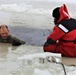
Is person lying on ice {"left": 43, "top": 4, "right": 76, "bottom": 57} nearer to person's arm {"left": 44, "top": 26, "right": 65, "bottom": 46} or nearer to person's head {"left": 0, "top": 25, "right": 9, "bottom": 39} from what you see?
person's arm {"left": 44, "top": 26, "right": 65, "bottom": 46}

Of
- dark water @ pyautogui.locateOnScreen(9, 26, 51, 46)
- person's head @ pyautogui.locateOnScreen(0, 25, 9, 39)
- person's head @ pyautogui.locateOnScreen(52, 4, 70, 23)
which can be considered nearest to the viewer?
person's head @ pyautogui.locateOnScreen(52, 4, 70, 23)

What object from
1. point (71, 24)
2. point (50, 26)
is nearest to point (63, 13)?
point (71, 24)

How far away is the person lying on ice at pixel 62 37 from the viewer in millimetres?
6043

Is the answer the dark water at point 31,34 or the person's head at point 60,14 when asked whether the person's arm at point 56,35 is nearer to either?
the person's head at point 60,14

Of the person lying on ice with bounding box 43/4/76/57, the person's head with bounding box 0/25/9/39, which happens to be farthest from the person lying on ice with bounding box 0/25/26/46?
the person lying on ice with bounding box 43/4/76/57

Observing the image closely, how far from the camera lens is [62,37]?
→ 611 cm

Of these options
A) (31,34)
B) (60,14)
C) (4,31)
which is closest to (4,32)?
(4,31)

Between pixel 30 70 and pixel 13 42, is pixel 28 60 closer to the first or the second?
pixel 30 70

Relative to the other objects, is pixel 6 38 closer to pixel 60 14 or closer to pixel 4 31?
pixel 4 31

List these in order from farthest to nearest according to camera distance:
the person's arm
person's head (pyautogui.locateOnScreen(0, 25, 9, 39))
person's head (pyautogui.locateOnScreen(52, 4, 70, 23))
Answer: person's head (pyautogui.locateOnScreen(0, 25, 9, 39)), person's head (pyautogui.locateOnScreen(52, 4, 70, 23)), the person's arm

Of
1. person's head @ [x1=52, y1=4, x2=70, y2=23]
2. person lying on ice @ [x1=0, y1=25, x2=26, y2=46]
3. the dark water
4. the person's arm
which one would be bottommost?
the dark water

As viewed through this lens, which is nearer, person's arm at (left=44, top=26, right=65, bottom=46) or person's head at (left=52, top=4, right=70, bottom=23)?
person's arm at (left=44, top=26, right=65, bottom=46)

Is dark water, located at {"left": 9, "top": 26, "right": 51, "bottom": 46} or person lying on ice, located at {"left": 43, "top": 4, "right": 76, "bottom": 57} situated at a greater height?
person lying on ice, located at {"left": 43, "top": 4, "right": 76, "bottom": 57}

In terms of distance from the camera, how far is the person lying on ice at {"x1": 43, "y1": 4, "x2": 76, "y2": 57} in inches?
238
